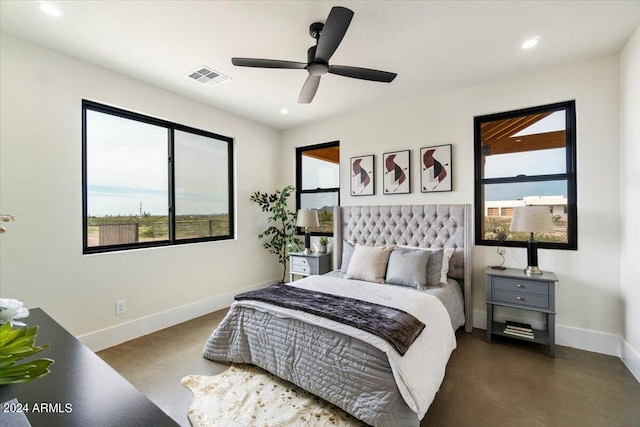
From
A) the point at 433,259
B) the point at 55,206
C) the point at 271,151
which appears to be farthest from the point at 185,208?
the point at 433,259

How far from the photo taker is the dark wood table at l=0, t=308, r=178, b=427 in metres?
0.72

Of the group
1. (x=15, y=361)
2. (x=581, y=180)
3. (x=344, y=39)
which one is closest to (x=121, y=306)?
(x=15, y=361)

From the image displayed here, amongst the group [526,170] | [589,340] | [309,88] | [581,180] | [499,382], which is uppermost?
[309,88]

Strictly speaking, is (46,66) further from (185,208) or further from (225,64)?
(185,208)

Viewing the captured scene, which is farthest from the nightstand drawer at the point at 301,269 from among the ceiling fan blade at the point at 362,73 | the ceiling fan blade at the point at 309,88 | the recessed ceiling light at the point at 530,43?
the recessed ceiling light at the point at 530,43

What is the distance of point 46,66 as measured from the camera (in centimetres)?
250

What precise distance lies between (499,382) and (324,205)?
3076mm

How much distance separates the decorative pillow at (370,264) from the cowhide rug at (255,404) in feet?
4.37

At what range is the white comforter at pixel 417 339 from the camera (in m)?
1.64

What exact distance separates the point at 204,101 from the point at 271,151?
137 cm

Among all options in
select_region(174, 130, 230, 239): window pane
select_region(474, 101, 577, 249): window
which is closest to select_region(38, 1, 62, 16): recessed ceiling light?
select_region(174, 130, 230, 239): window pane

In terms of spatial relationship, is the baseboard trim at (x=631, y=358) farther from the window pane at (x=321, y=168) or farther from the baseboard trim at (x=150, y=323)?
the baseboard trim at (x=150, y=323)

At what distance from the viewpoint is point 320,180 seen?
463 cm

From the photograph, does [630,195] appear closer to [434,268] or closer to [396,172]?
[434,268]
